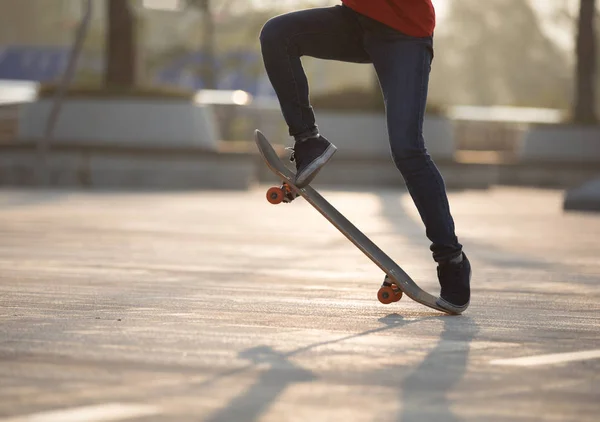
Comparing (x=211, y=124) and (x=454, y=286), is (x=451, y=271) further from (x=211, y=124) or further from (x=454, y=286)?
(x=211, y=124)

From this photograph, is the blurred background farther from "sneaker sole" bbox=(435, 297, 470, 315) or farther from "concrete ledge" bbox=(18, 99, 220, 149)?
"sneaker sole" bbox=(435, 297, 470, 315)

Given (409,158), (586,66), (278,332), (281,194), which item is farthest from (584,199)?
(586,66)

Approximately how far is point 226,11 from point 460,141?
9970 mm

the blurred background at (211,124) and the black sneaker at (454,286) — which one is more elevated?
the black sneaker at (454,286)

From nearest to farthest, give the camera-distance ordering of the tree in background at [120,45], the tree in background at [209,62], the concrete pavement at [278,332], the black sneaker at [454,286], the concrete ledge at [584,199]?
the concrete pavement at [278,332] → the black sneaker at [454,286] → the concrete ledge at [584,199] → the tree in background at [120,45] → the tree in background at [209,62]

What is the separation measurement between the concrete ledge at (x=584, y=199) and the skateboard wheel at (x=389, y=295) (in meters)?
9.84

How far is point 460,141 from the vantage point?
101ft

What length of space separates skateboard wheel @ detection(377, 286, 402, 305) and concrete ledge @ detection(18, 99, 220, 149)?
557 inches

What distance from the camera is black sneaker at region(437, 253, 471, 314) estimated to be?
5453mm

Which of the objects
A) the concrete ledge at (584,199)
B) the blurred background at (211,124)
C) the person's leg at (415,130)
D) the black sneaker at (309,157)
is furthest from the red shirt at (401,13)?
the blurred background at (211,124)

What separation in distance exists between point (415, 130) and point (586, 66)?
2124 cm

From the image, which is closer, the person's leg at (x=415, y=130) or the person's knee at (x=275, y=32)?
the person's leg at (x=415, y=130)

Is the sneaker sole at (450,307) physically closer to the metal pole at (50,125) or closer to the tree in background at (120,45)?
the metal pole at (50,125)

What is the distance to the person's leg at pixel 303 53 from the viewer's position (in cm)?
547
